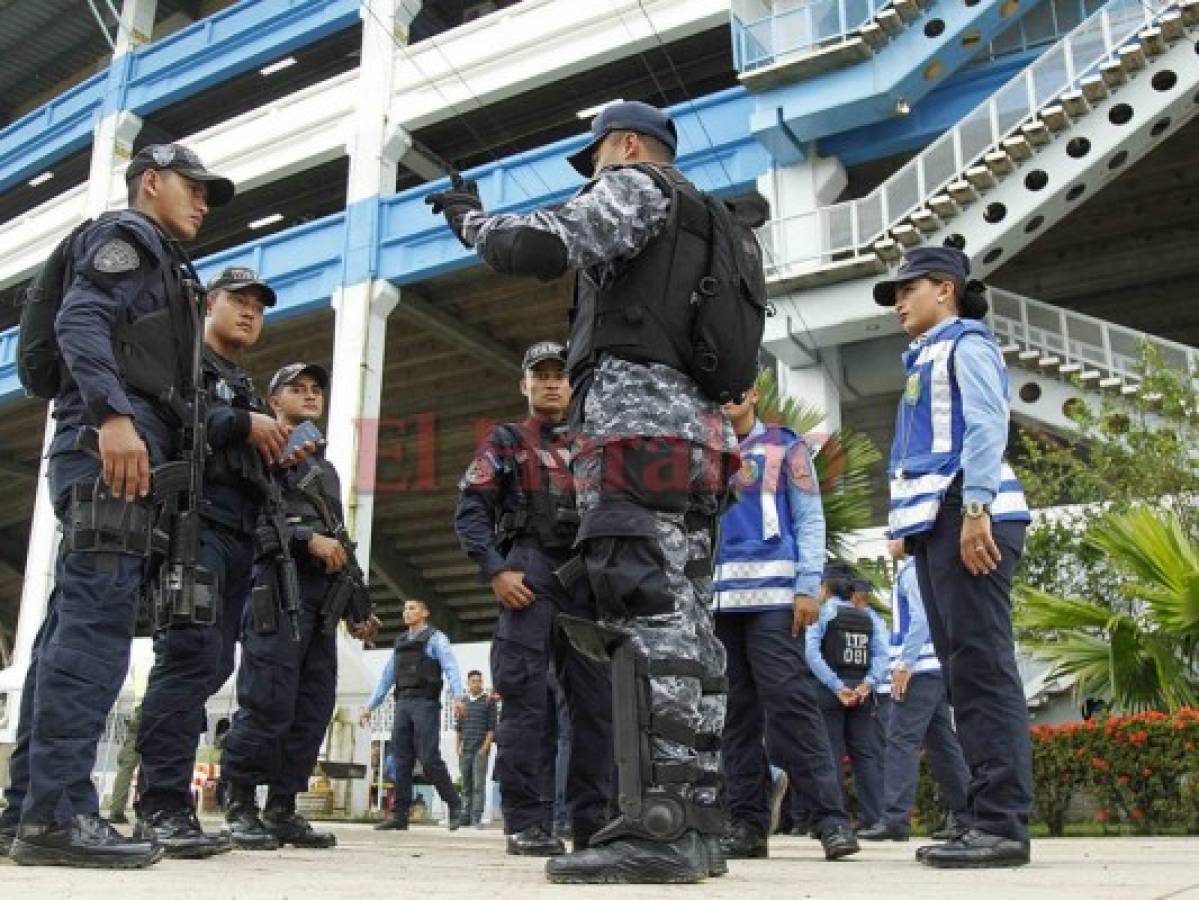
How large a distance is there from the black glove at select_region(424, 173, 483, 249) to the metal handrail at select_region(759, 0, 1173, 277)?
30.4 ft

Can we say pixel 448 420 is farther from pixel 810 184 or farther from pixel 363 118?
pixel 810 184

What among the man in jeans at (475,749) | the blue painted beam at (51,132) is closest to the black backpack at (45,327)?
the man in jeans at (475,749)

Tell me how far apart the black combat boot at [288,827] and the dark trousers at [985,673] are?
232cm

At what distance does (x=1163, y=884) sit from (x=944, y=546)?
1.27m

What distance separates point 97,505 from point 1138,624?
5691 millimetres

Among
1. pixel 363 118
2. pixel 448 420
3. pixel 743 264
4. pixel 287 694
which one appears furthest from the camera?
pixel 448 420

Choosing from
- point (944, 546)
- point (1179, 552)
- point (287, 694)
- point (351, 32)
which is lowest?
point (287, 694)

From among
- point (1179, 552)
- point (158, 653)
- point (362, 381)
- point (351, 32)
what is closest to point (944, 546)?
point (158, 653)

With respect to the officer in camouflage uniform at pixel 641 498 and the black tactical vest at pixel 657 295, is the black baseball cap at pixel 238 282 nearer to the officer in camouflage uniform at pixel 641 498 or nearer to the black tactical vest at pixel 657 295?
the officer in camouflage uniform at pixel 641 498

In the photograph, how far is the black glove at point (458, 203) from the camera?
8.90 feet

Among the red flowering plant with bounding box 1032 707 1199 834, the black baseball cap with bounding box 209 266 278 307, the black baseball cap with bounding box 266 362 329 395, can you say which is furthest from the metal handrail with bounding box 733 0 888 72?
the black baseball cap with bounding box 209 266 278 307

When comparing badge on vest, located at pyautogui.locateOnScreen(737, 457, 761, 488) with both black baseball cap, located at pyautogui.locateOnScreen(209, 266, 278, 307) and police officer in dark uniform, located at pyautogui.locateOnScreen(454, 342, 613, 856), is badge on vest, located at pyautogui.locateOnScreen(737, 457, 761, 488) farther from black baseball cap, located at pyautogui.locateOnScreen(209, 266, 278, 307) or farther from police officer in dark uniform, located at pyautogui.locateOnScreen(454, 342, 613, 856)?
black baseball cap, located at pyautogui.locateOnScreen(209, 266, 278, 307)

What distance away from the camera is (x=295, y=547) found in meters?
4.45

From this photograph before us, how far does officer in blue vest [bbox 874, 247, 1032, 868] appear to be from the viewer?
125 inches
